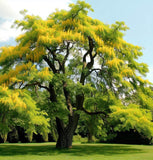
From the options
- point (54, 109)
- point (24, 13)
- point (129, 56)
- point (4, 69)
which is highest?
point (24, 13)

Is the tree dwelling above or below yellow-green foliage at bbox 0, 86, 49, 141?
above

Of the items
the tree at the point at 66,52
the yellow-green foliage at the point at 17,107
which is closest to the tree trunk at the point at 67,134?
the tree at the point at 66,52

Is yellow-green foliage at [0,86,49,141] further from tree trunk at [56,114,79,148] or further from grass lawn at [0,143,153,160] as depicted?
tree trunk at [56,114,79,148]

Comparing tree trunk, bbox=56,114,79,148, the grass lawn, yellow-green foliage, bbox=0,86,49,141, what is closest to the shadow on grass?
the grass lawn

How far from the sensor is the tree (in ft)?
46.0

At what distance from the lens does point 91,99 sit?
1706cm

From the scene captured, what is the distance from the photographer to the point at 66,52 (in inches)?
706

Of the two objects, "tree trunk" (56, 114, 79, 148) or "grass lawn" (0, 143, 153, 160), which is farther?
"tree trunk" (56, 114, 79, 148)

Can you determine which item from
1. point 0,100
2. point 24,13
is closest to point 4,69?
point 24,13

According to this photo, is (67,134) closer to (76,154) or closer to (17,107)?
(76,154)

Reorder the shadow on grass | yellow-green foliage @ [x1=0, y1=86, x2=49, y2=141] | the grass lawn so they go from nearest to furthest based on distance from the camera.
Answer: the grass lawn, yellow-green foliage @ [x1=0, y1=86, x2=49, y2=141], the shadow on grass

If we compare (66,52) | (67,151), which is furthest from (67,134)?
(66,52)

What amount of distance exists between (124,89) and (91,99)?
2538 mm

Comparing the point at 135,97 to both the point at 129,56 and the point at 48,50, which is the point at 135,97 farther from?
the point at 48,50
